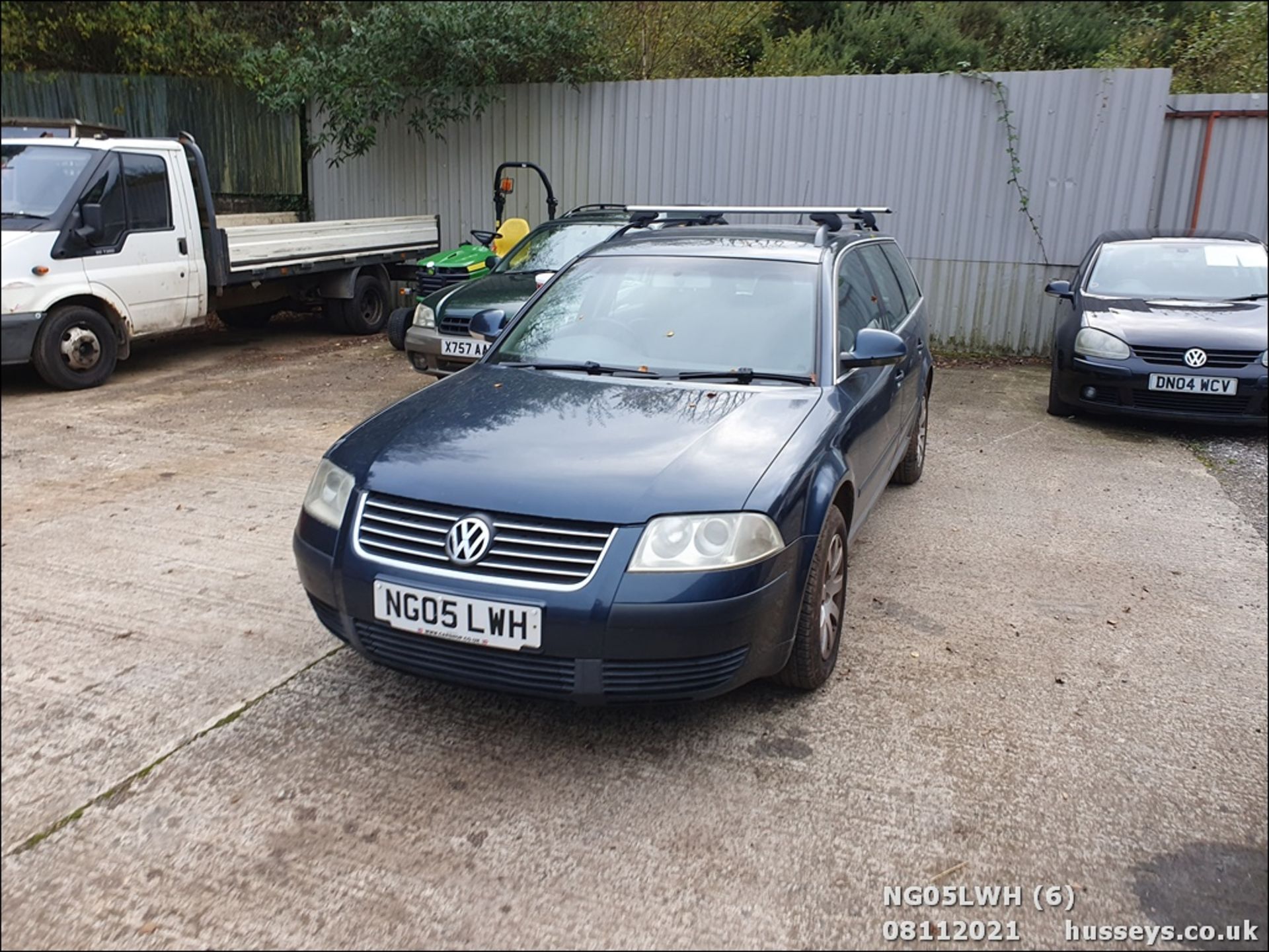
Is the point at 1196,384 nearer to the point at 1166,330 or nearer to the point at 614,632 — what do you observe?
the point at 1166,330

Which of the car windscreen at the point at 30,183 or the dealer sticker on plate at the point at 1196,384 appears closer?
the car windscreen at the point at 30,183

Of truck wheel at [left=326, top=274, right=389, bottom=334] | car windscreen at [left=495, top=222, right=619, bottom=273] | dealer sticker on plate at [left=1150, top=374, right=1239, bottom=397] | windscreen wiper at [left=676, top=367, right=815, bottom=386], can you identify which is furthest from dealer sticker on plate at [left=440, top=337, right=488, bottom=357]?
dealer sticker on plate at [left=1150, top=374, right=1239, bottom=397]

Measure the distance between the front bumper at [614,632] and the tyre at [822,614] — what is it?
22 centimetres

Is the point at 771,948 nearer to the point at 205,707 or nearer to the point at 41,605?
the point at 41,605

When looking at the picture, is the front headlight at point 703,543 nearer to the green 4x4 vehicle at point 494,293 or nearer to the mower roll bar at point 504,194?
the green 4x4 vehicle at point 494,293

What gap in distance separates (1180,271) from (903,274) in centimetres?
149

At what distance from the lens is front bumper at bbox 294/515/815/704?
288cm

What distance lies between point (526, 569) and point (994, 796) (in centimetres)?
153

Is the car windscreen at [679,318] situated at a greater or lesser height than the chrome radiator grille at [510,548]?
greater

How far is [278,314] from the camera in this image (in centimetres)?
1263

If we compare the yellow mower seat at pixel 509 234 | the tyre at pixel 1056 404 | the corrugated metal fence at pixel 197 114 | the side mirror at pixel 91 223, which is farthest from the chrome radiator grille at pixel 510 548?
the corrugated metal fence at pixel 197 114

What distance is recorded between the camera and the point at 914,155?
1067 cm

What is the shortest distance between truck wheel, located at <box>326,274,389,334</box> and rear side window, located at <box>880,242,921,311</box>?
6.52 m

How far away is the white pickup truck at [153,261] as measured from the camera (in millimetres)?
6578
